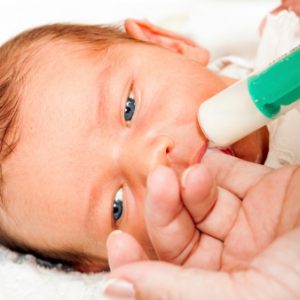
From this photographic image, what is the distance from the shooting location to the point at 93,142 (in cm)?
93

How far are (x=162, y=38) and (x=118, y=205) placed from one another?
0.55m

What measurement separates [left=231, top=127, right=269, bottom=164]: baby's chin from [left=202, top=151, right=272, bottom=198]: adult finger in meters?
0.11

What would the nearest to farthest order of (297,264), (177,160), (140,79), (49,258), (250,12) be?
1. (297,264)
2. (177,160)
3. (140,79)
4. (49,258)
5. (250,12)

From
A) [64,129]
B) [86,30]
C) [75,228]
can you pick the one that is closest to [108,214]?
[75,228]

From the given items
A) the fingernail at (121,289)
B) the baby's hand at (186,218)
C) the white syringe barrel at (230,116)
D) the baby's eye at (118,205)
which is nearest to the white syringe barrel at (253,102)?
the white syringe barrel at (230,116)

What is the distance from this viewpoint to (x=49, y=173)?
95cm

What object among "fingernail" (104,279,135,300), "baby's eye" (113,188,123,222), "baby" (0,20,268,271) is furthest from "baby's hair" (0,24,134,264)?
"fingernail" (104,279,135,300)

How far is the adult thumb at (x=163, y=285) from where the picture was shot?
24.5 inches

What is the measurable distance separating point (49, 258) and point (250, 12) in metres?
0.96

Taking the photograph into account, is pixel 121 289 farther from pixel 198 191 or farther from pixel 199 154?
pixel 199 154

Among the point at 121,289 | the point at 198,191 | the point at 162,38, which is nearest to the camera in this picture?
the point at 121,289

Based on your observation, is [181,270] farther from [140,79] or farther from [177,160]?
[140,79]

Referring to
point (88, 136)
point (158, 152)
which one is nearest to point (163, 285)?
point (158, 152)

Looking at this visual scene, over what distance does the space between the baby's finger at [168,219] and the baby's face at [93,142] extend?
0.13 m
